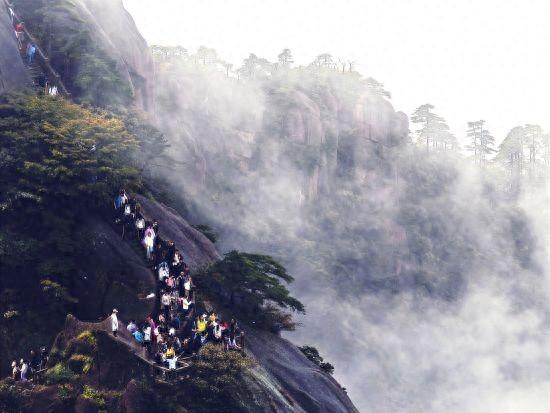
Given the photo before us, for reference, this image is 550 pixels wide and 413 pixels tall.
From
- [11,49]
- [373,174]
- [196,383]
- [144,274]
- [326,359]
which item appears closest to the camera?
[196,383]

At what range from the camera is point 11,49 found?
116ft

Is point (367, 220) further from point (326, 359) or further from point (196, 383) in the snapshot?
point (196, 383)

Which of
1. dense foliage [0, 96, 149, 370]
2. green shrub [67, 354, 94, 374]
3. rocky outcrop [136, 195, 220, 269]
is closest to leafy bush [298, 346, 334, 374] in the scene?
rocky outcrop [136, 195, 220, 269]

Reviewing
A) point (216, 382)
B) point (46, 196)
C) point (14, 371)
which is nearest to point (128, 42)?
point (46, 196)

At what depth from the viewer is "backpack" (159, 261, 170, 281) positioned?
27.3 m

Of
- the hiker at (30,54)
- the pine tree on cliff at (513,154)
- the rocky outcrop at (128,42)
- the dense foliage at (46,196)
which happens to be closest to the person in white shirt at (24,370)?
the dense foliage at (46,196)

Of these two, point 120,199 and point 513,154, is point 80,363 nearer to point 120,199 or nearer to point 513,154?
point 120,199

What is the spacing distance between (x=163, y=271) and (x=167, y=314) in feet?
7.69

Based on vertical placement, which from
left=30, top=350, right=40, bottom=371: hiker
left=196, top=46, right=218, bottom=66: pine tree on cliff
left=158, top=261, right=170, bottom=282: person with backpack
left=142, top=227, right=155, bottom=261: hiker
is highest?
left=196, top=46, right=218, bottom=66: pine tree on cliff

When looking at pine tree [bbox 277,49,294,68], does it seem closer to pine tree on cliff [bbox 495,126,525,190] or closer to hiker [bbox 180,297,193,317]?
pine tree on cliff [bbox 495,126,525,190]

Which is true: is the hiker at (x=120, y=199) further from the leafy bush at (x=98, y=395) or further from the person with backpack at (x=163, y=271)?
the leafy bush at (x=98, y=395)

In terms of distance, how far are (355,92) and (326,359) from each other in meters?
45.7

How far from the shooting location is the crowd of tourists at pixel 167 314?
23.4 meters

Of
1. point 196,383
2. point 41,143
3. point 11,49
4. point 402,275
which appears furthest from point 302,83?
point 196,383
